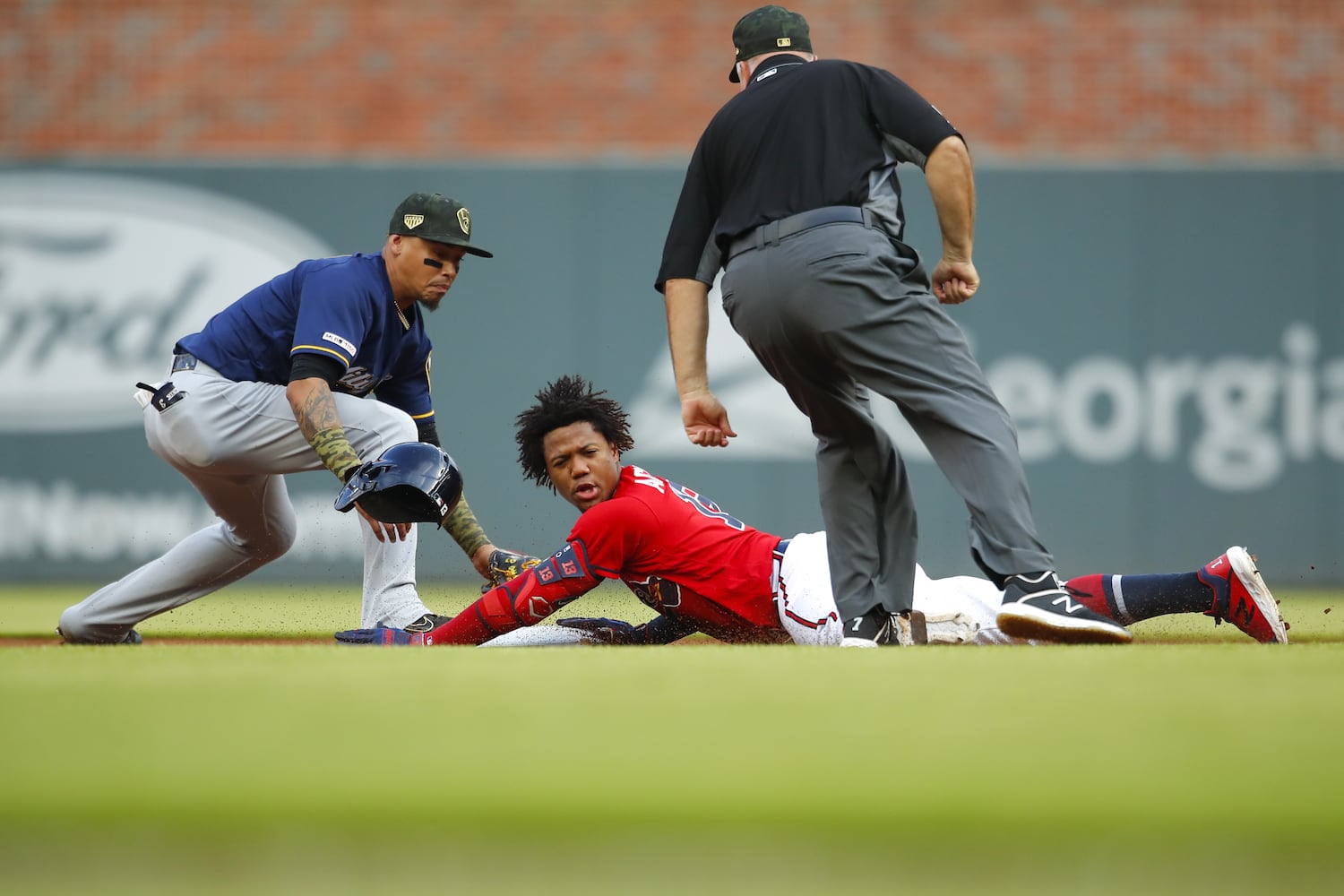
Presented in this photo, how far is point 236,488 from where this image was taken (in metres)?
4.52

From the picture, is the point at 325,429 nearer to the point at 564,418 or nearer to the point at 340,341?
the point at 340,341

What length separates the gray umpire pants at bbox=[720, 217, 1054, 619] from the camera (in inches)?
127

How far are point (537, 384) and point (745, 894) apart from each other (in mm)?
7081

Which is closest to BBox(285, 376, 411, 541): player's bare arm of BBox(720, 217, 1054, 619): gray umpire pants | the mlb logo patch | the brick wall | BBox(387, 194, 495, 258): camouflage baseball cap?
the mlb logo patch

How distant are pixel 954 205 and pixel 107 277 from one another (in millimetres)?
6465

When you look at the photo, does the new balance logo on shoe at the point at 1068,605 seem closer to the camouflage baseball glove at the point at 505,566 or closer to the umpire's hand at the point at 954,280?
the umpire's hand at the point at 954,280

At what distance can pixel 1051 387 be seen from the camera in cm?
823

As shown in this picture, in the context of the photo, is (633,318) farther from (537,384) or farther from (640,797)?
Result: (640,797)

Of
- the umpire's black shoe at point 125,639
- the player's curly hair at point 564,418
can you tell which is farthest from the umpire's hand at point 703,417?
the umpire's black shoe at point 125,639

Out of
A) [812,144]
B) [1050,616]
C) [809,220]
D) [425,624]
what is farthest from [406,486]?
[1050,616]

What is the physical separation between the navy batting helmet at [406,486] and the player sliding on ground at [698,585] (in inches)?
12.6

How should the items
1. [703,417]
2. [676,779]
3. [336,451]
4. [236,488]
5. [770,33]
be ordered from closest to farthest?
[676,779] < [703,417] < [770,33] < [336,451] < [236,488]

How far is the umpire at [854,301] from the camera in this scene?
3254mm

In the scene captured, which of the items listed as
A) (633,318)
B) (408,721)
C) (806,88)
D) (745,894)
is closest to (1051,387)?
(633,318)
